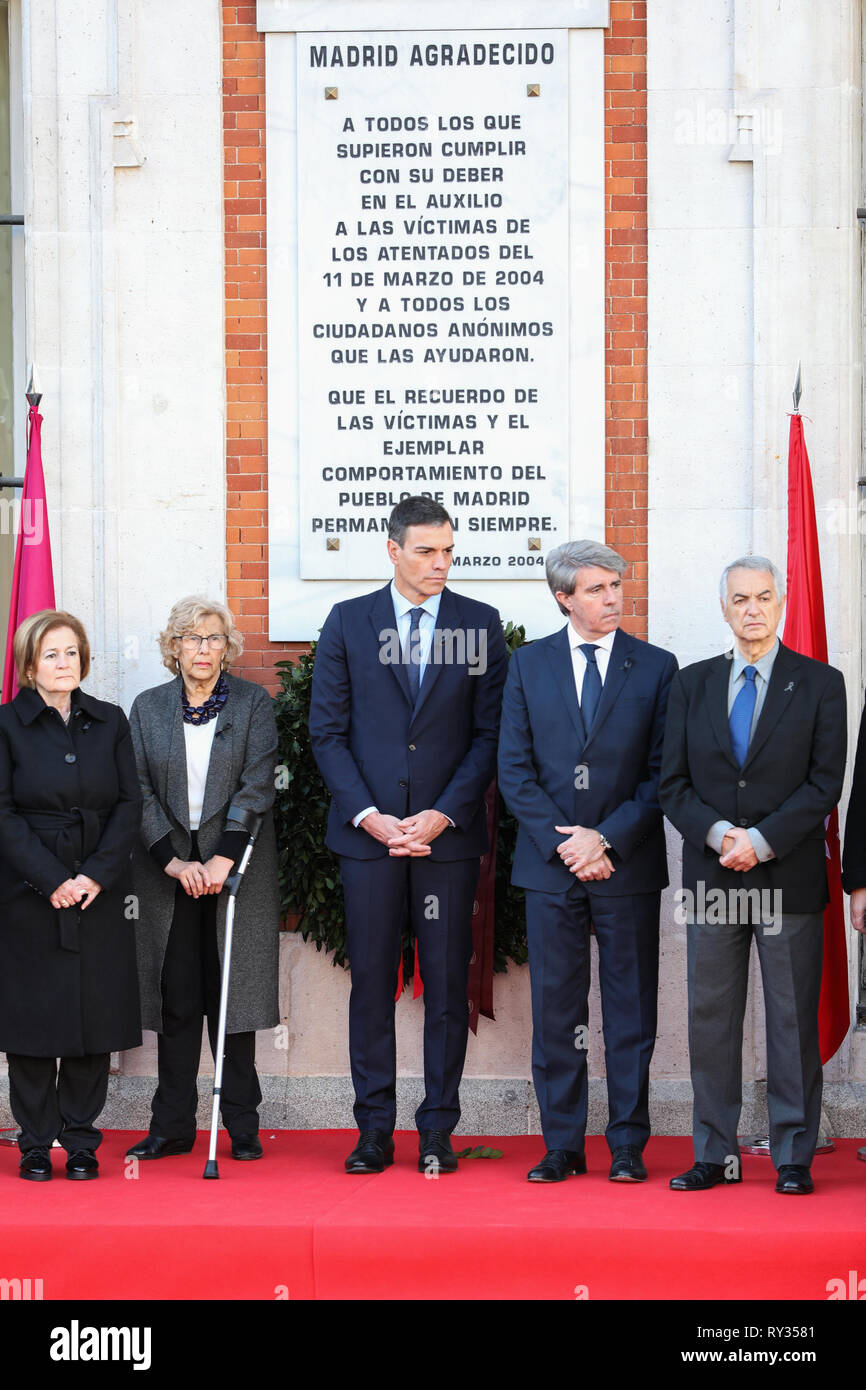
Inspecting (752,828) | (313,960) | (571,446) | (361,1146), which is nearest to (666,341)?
(571,446)

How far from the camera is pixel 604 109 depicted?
22.3ft

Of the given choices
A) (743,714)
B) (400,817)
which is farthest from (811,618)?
(400,817)

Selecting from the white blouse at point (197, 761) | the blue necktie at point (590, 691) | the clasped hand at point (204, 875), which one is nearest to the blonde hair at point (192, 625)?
the white blouse at point (197, 761)

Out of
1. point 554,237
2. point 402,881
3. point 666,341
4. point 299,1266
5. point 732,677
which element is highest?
point 554,237

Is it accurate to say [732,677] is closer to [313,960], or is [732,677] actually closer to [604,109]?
[313,960]

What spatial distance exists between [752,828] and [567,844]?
1.95 ft

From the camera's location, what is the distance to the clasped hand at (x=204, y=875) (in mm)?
5766

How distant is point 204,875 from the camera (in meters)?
5.77

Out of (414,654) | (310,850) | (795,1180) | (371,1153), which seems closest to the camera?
(795,1180)

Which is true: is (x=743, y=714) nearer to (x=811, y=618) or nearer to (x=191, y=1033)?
(x=811, y=618)

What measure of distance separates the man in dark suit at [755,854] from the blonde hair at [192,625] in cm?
167

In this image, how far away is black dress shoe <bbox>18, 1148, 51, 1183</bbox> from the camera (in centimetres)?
549

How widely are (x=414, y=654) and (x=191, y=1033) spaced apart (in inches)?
62.6

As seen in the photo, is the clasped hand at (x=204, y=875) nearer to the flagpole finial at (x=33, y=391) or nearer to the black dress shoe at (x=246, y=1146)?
the black dress shoe at (x=246, y=1146)
